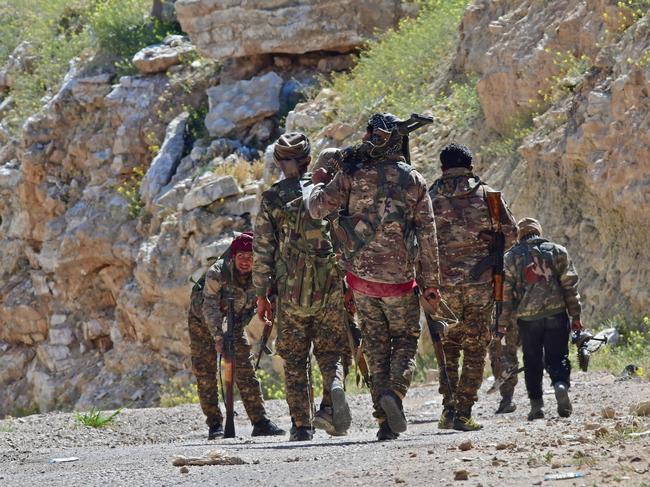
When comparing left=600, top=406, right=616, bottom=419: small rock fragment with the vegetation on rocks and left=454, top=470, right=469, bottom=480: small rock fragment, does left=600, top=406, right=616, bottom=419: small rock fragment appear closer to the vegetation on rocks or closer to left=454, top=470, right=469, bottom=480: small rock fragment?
left=454, top=470, right=469, bottom=480: small rock fragment

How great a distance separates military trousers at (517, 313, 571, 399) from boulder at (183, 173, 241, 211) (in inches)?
399

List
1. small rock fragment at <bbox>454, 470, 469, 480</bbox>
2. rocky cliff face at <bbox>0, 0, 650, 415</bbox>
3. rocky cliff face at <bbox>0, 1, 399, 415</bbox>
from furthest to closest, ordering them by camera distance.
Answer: rocky cliff face at <bbox>0, 1, 399, 415</bbox>, rocky cliff face at <bbox>0, 0, 650, 415</bbox>, small rock fragment at <bbox>454, 470, 469, 480</bbox>

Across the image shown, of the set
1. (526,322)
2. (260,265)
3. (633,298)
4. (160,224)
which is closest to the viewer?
(260,265)

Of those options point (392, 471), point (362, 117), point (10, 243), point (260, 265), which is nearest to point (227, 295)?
point (260, 265)

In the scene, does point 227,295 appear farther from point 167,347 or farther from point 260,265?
point 167,347

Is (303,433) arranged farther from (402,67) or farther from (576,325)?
(402,67)

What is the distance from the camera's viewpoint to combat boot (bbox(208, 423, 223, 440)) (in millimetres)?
10961

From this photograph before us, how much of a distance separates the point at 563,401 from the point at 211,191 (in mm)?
10951

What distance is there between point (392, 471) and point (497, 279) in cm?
299

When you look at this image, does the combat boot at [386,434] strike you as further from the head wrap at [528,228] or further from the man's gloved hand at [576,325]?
the head wrap at [528,228]

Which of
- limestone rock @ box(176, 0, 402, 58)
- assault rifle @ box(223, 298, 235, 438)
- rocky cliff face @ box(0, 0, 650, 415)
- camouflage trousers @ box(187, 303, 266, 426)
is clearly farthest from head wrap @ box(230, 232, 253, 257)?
limestone rock @ box(176, 0, 402, 58)

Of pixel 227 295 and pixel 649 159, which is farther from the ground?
pixel 649 159

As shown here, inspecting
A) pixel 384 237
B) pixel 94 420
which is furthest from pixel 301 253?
pixel 94 420

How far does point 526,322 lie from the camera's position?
9938mm
